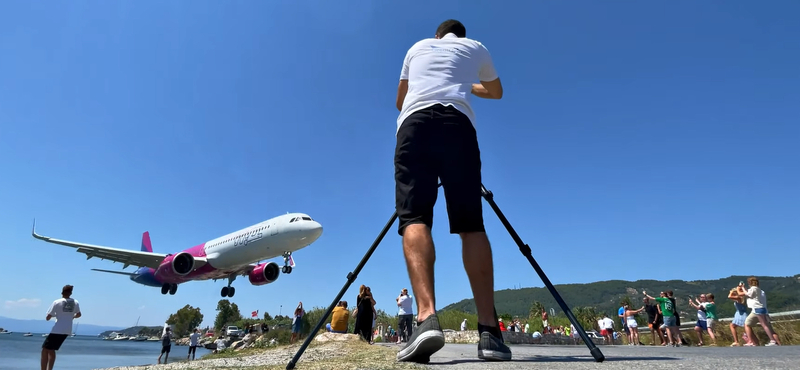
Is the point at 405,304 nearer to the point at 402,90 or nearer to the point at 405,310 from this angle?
Result: the point at 405,310

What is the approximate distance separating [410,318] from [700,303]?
8043 mm

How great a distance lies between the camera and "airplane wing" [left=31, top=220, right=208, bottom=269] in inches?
1157

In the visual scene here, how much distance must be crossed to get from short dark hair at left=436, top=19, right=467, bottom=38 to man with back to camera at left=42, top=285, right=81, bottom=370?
8636 millimetres

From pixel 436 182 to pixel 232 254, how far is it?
94.3 feet

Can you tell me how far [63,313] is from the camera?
24.9 ft

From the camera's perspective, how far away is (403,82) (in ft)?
9.10

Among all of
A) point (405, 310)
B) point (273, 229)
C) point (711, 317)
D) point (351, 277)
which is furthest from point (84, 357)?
point (351, 277)

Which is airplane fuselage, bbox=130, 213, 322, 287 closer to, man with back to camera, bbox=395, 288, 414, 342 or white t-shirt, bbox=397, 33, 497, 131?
man with back to camera, bbox=395, 288, 414, 342

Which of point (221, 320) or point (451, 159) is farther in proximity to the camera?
point (221, 320)

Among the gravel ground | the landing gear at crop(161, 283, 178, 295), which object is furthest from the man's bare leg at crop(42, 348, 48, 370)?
the landing gear at crop(161, 283, 178, 295)

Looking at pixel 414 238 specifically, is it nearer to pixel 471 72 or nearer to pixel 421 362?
pixel 421 362

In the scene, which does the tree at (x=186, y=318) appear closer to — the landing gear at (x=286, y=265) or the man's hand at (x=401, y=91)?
the landing gear at (x=286, y=265)

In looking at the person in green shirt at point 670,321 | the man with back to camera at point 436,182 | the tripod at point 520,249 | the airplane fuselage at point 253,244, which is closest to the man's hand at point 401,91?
the man with back to camera at point 436,182

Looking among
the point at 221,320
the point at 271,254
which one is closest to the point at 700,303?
the point at 271,254
